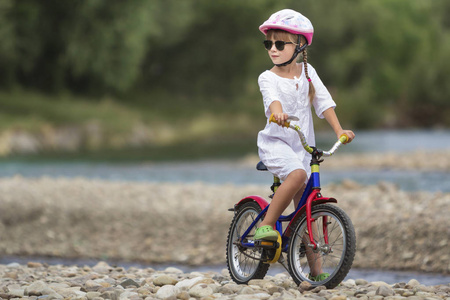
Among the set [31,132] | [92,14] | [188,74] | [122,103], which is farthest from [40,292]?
[188,74]

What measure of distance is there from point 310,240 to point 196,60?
49.8 metres

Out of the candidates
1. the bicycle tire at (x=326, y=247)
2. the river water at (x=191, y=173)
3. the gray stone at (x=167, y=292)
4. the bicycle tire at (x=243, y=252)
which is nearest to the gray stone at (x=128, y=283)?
the gray stone at (x=167, y=292)

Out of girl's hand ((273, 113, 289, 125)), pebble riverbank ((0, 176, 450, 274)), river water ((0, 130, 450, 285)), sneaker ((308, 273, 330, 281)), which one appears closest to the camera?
girl's hand ((273, 113, 289, 125))

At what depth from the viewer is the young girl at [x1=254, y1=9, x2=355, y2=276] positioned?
5848 mm

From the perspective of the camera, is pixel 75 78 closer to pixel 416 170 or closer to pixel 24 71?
pixel 24 71

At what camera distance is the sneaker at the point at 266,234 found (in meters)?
5.94

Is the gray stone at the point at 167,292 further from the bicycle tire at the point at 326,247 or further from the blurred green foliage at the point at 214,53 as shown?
the blurred green foliage at the point at 214,53

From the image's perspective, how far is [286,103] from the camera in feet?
19.6

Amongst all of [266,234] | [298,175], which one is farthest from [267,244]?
[298,175]

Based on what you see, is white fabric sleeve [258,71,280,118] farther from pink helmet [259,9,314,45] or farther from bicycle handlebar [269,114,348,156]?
pink helmet [259,9,314,45]

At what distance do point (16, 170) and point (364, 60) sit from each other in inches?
1786

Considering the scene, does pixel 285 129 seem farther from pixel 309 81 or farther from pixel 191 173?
pixel 191 173

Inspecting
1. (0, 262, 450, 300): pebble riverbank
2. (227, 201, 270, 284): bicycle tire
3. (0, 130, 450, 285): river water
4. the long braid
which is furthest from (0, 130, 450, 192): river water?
the long braid

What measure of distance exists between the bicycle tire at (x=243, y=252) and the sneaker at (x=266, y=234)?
1.13ft
